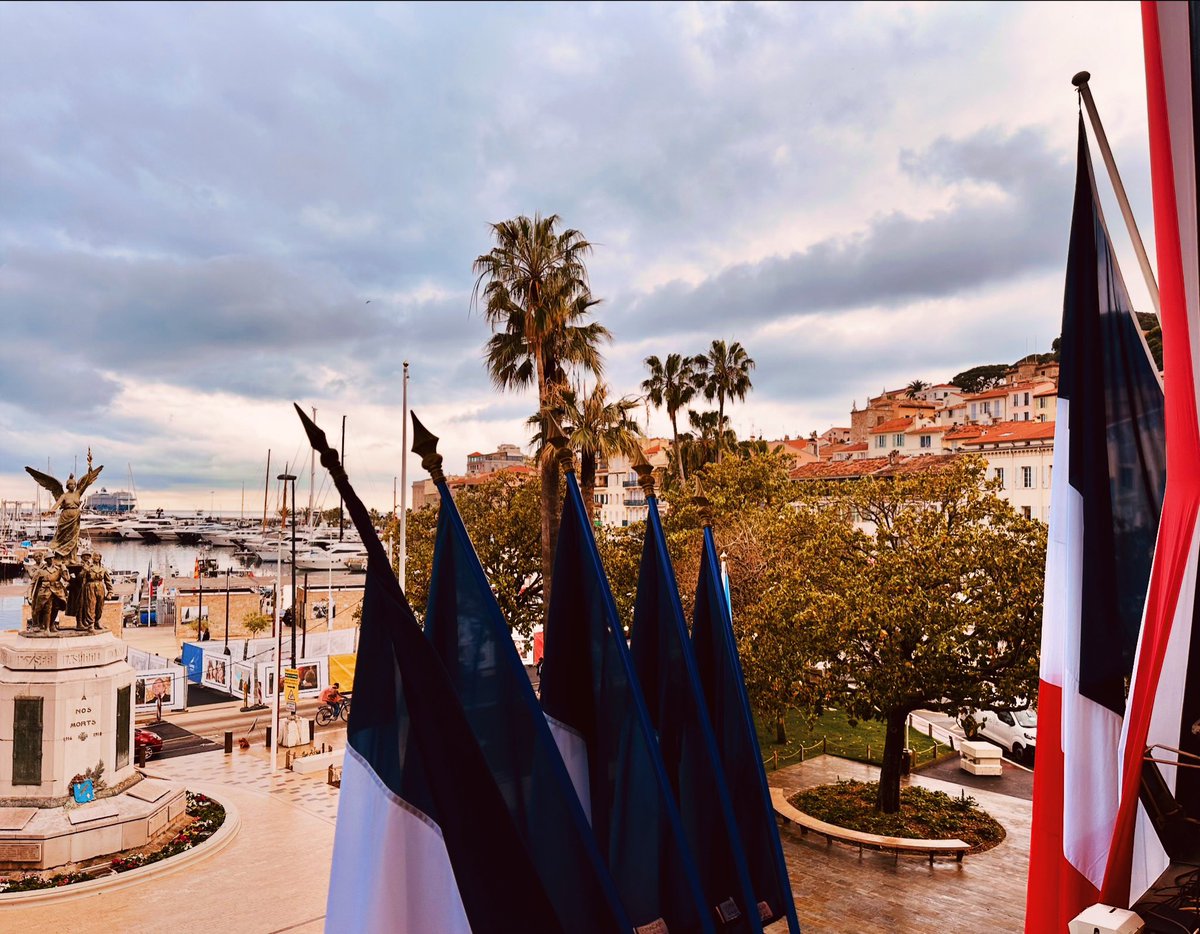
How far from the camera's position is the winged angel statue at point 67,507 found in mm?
17484

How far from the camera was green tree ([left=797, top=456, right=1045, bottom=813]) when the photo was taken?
15.4 meters

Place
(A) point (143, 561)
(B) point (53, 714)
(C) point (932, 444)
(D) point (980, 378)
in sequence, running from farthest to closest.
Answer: (A) point (143, 561), (D) point (980, 378), (C) point (932, 444), (B) point (53, 714)

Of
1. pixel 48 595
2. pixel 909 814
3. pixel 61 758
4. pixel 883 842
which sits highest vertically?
pixel 48 595

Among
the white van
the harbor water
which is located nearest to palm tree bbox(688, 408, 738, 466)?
the white van

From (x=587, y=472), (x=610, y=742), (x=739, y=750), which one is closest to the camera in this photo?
(x=610, y=742)

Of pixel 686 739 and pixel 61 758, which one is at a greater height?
pixel 686 739

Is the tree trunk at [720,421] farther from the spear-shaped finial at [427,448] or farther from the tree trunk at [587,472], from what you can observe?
the spear-shaped finial at [427,448]

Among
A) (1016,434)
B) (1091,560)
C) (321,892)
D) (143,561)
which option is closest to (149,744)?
(321,892)

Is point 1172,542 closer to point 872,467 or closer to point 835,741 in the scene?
point 835,741

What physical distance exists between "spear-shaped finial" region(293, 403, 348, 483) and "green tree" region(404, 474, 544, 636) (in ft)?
73.5

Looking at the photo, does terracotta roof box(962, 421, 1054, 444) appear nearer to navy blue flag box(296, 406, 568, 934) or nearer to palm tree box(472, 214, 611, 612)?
palm tree box(472, 214, 611, 612)

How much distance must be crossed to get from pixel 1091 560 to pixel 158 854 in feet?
56.8

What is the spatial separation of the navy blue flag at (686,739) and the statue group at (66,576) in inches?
603

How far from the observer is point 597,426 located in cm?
2041
